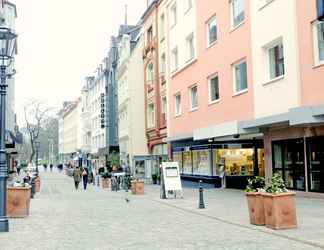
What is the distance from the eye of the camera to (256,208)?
44.7ft

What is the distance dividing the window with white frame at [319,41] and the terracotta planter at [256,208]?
7188 mm

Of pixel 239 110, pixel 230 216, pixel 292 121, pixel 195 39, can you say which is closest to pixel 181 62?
pixel 195 39

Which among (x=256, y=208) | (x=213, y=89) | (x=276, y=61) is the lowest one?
(x=256, y=208)

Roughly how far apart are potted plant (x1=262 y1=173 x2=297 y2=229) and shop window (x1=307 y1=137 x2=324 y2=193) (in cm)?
843

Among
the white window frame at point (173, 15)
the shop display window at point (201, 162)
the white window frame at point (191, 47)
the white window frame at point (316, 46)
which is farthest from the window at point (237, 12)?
the white window frame at point (173, 15)

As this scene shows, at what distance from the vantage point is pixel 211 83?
30.1 m

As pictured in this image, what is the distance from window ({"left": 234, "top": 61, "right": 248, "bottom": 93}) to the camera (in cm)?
2539

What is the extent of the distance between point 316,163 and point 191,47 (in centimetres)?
1493

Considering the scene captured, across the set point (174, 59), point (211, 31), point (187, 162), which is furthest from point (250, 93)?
point (174, 59)

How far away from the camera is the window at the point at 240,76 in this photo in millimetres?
25389

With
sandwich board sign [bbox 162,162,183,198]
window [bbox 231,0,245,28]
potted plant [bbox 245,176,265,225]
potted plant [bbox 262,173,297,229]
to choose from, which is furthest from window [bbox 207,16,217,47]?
potted plant [bbox 262,173,297,229]

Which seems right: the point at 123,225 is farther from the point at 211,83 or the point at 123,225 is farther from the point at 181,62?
the point at 181,62

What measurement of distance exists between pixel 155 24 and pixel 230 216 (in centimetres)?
2776

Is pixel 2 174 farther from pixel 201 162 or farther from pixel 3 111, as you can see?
pixel 201 162
